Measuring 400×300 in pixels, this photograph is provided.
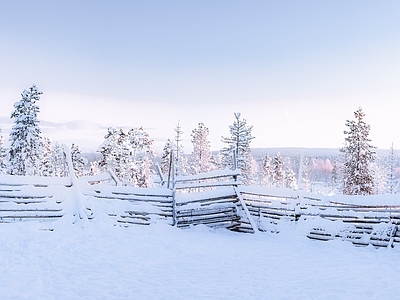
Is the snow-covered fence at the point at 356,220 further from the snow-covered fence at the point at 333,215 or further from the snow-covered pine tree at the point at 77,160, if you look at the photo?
the snow-covered pine tree at the point at 77,160

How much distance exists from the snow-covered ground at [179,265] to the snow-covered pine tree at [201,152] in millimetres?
29707

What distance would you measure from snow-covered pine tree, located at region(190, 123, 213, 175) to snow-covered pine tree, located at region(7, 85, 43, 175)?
1967 cm

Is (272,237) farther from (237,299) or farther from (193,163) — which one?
(193,163)

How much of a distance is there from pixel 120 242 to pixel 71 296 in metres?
3.75

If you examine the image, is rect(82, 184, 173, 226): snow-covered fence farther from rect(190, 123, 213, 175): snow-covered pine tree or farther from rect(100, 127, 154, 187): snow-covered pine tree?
rect(190, 123, 213, 175): snow-covered pine tree

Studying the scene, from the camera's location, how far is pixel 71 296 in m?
4.82

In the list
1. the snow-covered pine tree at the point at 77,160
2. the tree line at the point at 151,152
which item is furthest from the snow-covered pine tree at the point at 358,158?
the snow-covered pine tree at the point at 77,160

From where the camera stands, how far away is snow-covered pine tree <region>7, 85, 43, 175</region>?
79.0 ft

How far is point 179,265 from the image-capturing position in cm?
682

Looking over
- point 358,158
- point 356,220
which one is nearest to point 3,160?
point 358,158

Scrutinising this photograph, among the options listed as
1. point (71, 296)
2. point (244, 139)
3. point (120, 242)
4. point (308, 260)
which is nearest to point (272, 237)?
point (308, 260)

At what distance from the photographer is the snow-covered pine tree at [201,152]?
3981 centimetres

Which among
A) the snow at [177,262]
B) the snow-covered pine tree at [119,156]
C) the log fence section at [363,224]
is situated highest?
the snow-covered pine tree at [119,156]

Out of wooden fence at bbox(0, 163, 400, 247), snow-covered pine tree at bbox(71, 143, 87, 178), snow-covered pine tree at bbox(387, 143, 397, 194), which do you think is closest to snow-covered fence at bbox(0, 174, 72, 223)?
wooden fence at bbox(0, 163, 400, 247)
